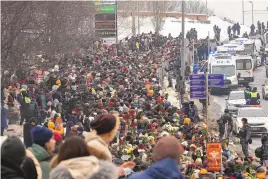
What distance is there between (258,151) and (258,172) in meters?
6.26

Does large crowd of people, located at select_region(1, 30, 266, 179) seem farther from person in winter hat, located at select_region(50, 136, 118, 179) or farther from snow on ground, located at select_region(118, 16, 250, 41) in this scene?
snow on ground, located at select_region(118, 16, 250, 41)

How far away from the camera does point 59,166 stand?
6.36 m

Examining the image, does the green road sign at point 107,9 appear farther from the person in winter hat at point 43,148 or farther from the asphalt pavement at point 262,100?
the person in winter hat at point 43,148

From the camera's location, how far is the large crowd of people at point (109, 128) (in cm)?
647

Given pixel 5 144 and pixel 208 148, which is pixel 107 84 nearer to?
pixel 208 148

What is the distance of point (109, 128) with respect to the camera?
7.66 meters

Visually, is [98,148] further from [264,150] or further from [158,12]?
[158,12]

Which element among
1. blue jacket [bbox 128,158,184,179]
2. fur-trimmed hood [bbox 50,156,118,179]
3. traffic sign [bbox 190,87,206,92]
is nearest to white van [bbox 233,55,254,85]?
traffic sign [bbox 190,87,206,92]

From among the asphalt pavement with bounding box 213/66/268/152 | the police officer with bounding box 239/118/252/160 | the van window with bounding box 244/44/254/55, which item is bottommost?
the asphalt pavement with bounding box 213/66/268/152

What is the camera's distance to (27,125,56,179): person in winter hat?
7598 mm

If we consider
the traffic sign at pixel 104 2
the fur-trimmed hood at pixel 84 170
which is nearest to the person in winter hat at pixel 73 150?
the fur-trimmed hood at pixel 84 170

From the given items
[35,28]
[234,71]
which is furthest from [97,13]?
[35,28]

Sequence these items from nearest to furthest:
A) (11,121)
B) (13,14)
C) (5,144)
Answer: (5,144) < (11,121) < (13,14)

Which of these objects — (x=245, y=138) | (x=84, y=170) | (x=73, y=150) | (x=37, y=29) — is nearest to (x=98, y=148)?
(x=73, y=150)
